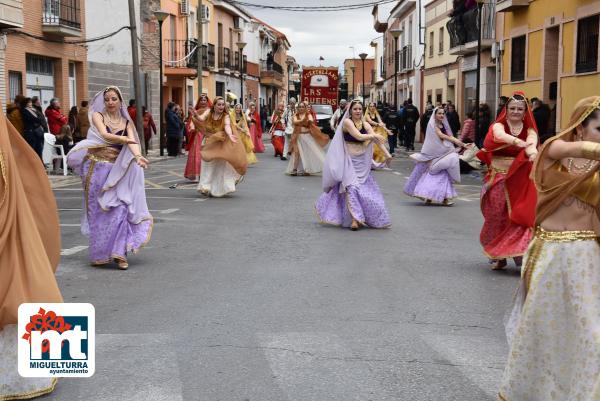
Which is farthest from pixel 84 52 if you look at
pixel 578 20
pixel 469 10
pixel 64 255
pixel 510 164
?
pixel 510 164

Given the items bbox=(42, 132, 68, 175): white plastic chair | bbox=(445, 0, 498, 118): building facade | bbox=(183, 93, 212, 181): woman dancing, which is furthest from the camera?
bbox=(445, 0, 498, 118): building facade

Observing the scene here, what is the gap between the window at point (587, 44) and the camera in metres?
20.9

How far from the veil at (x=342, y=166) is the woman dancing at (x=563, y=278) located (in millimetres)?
7197

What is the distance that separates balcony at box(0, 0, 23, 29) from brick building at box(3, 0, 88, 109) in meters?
0.61

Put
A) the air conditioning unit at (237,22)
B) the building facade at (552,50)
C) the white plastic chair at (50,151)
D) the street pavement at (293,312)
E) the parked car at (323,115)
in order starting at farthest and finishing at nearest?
the air conditioning unit at (237,22)
the parked car at (323,115)
the building facade at (552,50)
the white plastic chair at (50,151)
the street pavement at (293,312)

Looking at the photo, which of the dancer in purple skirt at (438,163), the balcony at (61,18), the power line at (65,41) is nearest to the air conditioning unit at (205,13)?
the power line at (65,41)

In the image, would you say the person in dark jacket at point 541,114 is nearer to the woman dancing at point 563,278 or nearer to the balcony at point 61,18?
the woman dancing at point 563,278

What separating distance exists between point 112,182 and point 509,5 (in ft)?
66.9

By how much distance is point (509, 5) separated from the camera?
2659cm

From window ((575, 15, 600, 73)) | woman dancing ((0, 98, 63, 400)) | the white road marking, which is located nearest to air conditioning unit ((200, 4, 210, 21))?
window ((575, 15, 600, 73))

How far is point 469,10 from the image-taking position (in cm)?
3231

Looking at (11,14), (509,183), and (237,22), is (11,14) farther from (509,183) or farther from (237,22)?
(237,22)

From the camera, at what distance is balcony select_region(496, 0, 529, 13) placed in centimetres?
2617

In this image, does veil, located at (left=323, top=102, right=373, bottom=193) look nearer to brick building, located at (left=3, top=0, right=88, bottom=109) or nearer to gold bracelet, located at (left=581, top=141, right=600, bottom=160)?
gold bracelet, located at (left=581, top=141, right=600, bottom=160)
